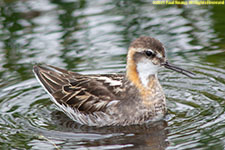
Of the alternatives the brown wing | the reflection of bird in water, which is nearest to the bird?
the brown wing

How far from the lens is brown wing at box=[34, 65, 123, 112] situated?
891 centimetres

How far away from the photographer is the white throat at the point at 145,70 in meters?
8.73

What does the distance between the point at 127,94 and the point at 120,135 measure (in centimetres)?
97

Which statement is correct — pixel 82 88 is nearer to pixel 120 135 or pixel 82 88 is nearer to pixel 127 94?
pixel 127 94

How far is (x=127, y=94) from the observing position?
8.91 metres

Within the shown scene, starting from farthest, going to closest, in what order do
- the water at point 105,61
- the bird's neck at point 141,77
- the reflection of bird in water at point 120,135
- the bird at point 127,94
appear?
the bird's neck at point 141,77
the bird at point 127,94
the water at point 105,61
the reflection of bird in water at point 120,135

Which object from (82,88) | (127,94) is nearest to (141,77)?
(127,94)

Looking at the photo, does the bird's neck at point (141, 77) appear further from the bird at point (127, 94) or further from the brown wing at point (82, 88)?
the brown wing at point (82, 88)

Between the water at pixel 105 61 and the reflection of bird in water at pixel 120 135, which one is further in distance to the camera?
the water at pixel 105 61

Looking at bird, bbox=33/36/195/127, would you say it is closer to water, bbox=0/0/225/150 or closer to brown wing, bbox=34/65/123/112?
brown wing, bbox=34/65/123/112

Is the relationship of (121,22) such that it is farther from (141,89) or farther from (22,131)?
(22,131)

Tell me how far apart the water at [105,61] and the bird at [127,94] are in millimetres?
221

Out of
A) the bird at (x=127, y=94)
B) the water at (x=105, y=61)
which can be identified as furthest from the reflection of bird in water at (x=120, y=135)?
the bird at (x=127, y=94)

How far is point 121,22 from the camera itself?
1263 cm
